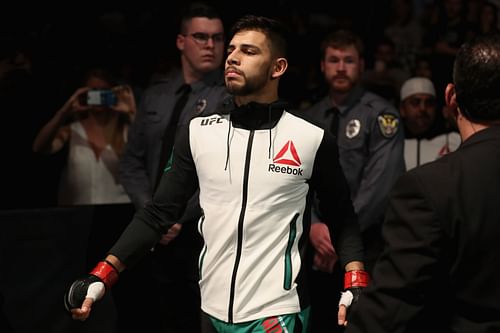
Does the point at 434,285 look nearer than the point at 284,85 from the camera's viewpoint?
Yes

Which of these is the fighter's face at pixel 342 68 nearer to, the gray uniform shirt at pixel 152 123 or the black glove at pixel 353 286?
the gray uniform shirt at pixel 152 123

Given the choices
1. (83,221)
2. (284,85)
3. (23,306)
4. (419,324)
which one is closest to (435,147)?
(284,85)

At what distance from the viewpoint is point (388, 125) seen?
14.6 ft

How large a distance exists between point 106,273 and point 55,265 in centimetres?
140

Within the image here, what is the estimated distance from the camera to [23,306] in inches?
169

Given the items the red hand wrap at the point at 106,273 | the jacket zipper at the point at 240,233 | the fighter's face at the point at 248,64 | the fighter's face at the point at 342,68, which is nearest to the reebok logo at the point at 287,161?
the jacket zipper at the point at 240,233

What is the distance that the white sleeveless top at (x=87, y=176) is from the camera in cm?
486

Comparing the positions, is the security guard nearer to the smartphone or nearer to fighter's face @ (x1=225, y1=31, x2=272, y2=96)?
fighter's face @ (x1=225, y1=31, x2=272, y2=96)

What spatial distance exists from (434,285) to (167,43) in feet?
13.7

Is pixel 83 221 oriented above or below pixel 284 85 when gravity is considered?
below

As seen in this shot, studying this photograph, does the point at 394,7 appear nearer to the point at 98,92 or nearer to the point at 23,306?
the point at 98,92

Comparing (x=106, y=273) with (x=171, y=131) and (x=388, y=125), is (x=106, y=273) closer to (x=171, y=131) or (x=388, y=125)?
(x=171, y=131)

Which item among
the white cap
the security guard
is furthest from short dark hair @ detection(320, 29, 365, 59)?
the white cap

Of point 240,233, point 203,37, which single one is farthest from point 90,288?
point 203,37
